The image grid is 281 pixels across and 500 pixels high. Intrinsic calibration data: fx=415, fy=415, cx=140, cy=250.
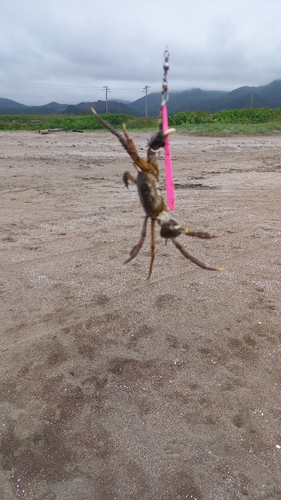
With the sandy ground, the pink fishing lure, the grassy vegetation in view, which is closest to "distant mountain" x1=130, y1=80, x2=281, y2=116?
the grassy vegetation

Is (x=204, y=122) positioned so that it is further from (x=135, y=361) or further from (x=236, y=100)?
(x=236, y=100)

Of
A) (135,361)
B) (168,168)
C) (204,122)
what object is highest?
(168,168)

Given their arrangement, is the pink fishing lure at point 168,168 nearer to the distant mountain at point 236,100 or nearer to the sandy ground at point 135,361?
the sandy ground at point 135,361

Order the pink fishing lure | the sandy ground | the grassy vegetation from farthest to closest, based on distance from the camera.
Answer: the grassy vegetation → the sandy ground → the pink fishing lure

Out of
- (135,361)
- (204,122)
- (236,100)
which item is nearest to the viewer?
(135,361)

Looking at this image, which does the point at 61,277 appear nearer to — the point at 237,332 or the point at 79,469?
the point at 237,332

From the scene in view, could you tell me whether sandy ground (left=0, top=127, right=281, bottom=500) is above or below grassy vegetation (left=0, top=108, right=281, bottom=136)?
below

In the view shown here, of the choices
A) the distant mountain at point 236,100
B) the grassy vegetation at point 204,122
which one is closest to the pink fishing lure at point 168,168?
the grassy vegetation at point 204,122

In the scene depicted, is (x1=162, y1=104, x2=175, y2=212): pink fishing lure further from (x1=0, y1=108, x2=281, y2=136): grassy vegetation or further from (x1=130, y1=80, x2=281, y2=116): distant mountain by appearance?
(x1=130, y1=80, x2=281, y2=116): distant mountain

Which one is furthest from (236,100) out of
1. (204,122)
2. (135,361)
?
(135,361)
